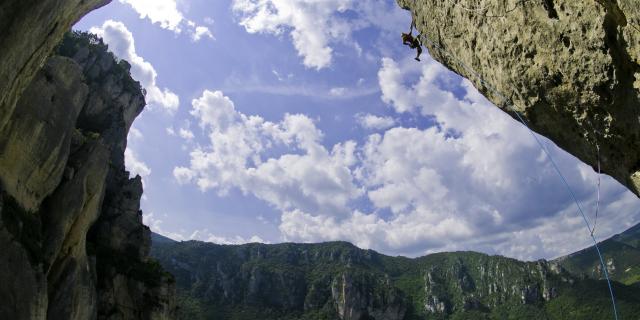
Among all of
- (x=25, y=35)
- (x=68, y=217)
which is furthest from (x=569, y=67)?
(x=68, y=217)

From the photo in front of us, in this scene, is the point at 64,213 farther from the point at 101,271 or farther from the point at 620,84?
the point at 620,84

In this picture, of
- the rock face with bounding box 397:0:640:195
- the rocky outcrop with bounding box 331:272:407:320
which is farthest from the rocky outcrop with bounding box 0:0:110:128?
the rocky outcrop with bounding box 331:272:407:320

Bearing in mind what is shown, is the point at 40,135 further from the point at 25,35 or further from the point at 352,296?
the point at 352,296

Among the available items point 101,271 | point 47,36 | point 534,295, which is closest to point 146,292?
point 101,271

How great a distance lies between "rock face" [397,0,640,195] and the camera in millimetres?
10992

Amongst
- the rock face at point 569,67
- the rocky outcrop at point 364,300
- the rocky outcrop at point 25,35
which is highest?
the rocky outcrop at point 364,300

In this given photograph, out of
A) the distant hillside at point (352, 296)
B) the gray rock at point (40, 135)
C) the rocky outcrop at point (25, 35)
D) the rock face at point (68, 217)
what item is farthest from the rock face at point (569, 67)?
the distant hillside at point (352, 296)

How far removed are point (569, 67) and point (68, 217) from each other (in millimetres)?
39681

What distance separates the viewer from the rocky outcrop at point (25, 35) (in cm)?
1717

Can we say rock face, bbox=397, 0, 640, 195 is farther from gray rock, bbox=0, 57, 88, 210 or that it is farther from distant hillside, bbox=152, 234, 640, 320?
distant hillside, bbox=152, 234, 640, 320

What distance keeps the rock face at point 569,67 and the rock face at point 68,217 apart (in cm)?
2858

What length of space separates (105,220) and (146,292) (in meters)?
9.91

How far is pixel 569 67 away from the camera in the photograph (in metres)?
12.0

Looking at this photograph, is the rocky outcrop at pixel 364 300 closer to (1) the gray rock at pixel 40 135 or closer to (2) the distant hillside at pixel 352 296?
(2) the distant hillside at pixel 352 296
